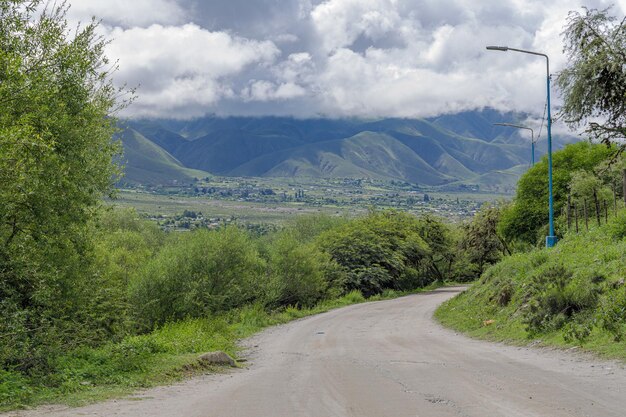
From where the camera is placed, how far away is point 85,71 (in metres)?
17.1

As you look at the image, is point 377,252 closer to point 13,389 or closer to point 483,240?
point 483,240

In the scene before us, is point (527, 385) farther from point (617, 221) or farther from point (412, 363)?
point (617, 221)

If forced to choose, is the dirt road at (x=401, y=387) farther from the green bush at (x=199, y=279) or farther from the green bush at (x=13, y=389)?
the green bush at (x=199, y=279)

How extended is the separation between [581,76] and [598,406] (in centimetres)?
2012

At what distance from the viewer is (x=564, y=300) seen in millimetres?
18047

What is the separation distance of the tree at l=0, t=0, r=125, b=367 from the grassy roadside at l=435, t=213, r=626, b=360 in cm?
1334

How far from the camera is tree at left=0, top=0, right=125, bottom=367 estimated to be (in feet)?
43.2

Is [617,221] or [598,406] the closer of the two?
[598,406]

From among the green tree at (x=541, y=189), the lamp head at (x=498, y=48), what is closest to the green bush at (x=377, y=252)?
the green tree at (x=541, y=189)

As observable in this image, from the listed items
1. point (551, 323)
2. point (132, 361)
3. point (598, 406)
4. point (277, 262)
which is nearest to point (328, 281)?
point (277, 262)

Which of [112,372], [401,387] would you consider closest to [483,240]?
[401,387]

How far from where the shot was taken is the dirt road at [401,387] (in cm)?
905

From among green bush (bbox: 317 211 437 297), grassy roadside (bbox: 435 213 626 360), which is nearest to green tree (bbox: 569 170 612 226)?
grassy roadside (bbox: 435 213 626 360)

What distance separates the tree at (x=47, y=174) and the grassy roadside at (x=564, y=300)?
1334 centimetres
